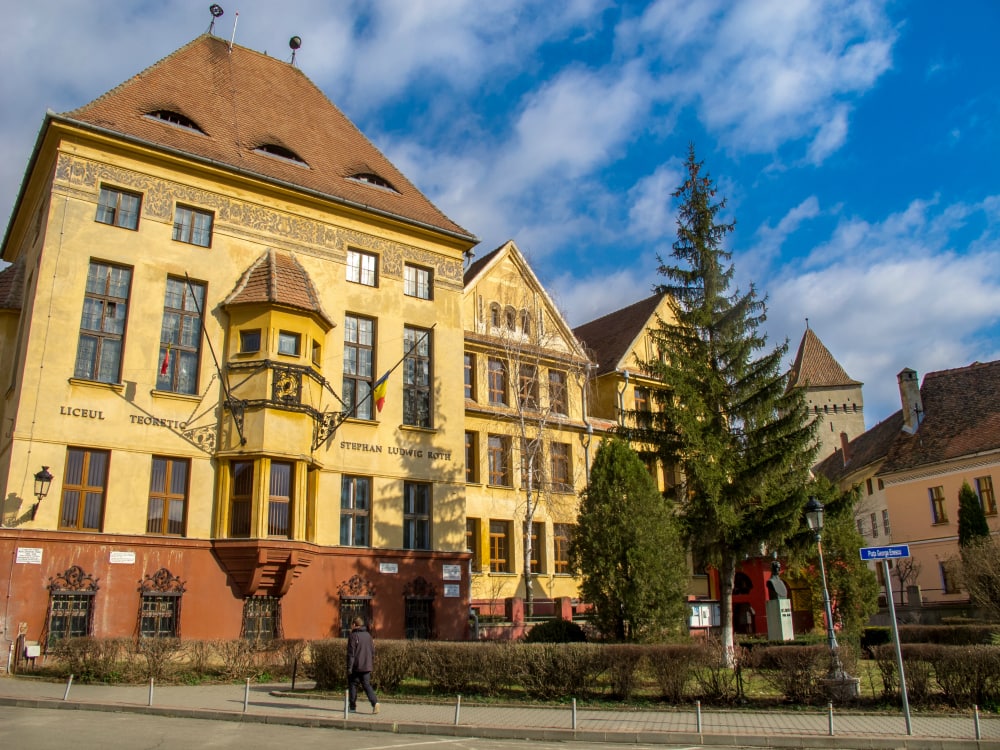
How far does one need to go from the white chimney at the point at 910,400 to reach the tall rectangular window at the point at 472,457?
28.8m

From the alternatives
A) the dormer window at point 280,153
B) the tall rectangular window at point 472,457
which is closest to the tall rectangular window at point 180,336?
the dormer window at point 280,153

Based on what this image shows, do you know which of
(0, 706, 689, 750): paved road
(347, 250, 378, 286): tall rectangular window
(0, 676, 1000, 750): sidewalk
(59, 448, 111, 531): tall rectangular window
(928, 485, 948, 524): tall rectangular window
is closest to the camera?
(0, 706, 689, 750): paved road

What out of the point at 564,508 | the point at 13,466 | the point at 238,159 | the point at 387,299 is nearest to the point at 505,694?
the point at 13,466

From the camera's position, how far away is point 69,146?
73.3 feet

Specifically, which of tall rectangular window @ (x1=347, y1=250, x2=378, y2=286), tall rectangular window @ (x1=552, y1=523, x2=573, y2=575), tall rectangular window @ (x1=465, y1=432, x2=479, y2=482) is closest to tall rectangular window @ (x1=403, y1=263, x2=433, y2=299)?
tall rectangular window @ (x1=347, y1=250, x2=378, y2=286)

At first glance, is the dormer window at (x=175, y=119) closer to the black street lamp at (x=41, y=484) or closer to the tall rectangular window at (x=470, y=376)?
the black street lamp at (x=41, y=484)

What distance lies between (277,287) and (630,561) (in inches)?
493

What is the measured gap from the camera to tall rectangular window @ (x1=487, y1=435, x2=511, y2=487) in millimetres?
35062

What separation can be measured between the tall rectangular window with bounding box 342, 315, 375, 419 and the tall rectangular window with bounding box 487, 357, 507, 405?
32.6 ft

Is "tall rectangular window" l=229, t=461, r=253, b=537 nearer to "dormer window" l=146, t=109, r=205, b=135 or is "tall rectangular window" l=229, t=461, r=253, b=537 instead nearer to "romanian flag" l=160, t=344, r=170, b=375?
"romanian flag" l=160, t=344, r=170, b=375

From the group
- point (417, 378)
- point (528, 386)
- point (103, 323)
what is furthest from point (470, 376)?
point (103, 323)

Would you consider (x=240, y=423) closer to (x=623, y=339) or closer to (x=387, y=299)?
(x=387, y=299)

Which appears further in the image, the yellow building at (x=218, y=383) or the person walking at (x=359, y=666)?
the yellow building at (x=218, y=383)

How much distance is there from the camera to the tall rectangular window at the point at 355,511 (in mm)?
24812
